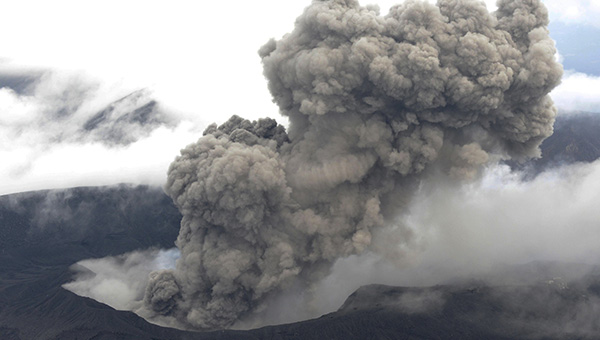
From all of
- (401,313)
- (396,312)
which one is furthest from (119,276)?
(401,313)

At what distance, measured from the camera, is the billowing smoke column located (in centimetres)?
2175

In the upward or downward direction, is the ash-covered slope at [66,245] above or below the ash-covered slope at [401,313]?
above

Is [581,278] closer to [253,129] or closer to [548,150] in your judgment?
[253,129]

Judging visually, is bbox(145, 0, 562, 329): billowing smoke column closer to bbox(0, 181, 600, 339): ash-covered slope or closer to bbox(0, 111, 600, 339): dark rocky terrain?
bbox(0, 181, 600, 339): ash-covered slope

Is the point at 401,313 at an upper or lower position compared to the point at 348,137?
lower

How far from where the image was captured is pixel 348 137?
79.4 ft

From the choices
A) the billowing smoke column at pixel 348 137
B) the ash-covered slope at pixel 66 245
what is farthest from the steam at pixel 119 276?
the billowing smoke column at pixel 348 137

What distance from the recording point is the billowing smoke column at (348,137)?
21750mm

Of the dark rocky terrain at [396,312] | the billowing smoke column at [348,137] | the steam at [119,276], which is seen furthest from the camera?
the steam at [119,276]

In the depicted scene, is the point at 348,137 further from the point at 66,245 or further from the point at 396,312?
the point at 66,245

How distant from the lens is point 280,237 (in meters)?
24.9

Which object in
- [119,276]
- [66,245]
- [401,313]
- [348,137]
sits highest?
[66,245]

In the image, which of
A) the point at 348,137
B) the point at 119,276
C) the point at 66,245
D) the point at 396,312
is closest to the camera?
the point at 348,137

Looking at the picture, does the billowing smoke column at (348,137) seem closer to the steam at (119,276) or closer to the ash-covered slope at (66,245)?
the ash-covered slope at (66,245)
